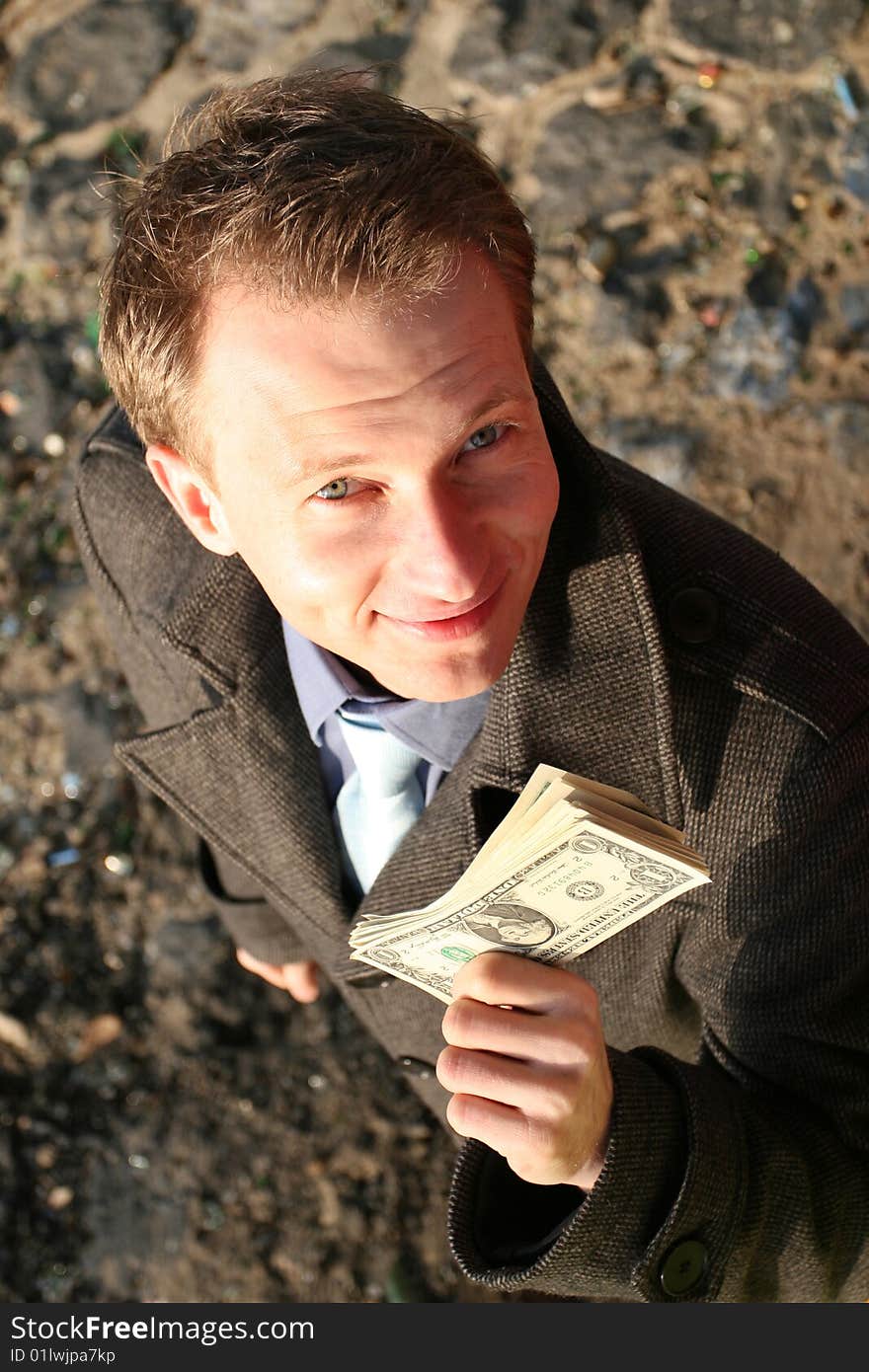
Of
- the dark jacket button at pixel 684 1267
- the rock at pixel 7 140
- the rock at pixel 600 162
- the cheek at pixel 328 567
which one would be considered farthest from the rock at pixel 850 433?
the rock at pixel 7 140

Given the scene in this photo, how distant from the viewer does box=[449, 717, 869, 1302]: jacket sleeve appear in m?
1.79

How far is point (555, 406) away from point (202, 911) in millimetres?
2036

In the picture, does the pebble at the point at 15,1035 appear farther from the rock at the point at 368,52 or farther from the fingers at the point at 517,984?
the rock at the point at 368,52

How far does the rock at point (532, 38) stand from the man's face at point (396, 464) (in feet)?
8.32

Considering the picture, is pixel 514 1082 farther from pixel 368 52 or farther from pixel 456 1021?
pixel 368 52

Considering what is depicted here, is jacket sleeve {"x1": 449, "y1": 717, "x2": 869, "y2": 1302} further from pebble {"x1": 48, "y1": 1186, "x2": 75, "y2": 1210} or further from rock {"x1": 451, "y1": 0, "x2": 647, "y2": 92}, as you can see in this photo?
rock {"x1": 451, "y1": 0, "x2": 647, "y2": 92}

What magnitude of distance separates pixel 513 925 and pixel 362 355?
763mm

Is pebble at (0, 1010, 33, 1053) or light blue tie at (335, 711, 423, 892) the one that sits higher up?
light blue tie at (335, 711, 423, 892)

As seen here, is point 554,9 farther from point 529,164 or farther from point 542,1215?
point 542,1215

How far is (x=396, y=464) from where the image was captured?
5.27ft

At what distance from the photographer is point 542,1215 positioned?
1.96 meters

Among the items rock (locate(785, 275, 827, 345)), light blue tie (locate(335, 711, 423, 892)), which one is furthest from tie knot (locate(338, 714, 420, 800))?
rock (locate(785, 275, 827, 345))

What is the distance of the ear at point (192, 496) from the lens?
198cm

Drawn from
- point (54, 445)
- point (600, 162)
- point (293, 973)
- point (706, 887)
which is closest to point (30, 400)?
point (54, 445)
